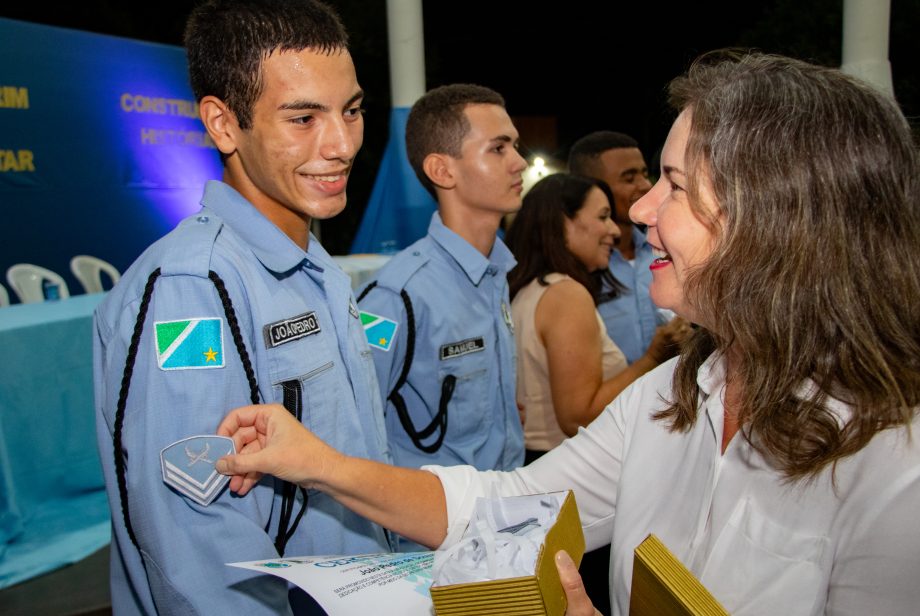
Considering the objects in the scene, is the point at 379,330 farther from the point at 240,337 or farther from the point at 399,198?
the point at 399,198

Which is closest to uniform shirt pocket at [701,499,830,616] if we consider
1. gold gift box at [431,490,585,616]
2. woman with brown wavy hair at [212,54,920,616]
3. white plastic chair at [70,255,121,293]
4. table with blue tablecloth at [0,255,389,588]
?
woman with brown wavy hair at [212,54,920,616]

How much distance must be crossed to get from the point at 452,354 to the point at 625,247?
6.77ft

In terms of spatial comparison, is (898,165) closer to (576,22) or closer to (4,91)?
(4,91)

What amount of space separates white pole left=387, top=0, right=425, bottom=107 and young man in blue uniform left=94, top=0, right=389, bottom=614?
16.1ft

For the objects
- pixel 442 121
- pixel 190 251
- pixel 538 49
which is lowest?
pixel 190 251

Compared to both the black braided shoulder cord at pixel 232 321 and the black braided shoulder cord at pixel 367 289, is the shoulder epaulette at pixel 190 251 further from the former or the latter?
the black braided shoulder cord at pixel 367 289

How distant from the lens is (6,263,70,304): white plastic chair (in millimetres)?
5895

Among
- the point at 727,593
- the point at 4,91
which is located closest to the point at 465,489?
the point at 727,593

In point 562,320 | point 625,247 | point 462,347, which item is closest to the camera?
point 462,347

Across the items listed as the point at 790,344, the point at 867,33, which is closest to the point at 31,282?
the point at 790,344

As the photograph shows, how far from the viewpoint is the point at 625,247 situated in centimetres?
411

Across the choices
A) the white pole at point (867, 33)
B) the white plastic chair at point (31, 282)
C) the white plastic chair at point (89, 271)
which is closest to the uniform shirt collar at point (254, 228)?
the white plastic chair at point (31, 282)

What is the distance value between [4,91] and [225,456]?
7215 mm

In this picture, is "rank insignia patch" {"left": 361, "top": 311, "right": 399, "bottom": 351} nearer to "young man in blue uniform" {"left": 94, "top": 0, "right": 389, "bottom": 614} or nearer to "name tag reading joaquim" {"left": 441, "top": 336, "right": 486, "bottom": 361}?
"name tag reading joaquim" {"left": 441, "top": 336, "right": 486, "bottom": 361}
